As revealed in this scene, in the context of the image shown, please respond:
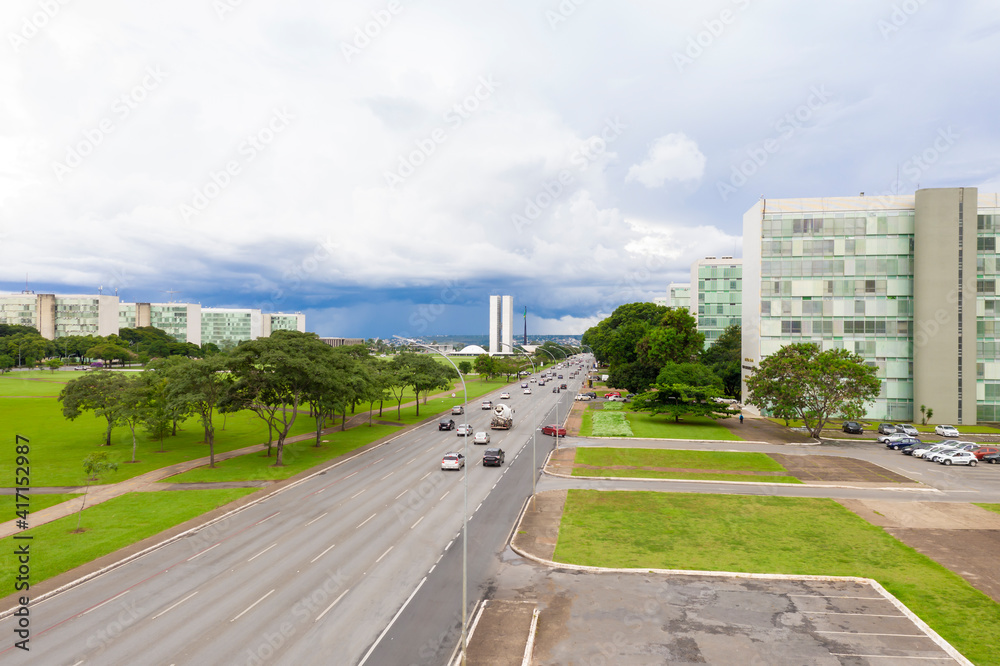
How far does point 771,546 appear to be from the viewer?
25.6 meters

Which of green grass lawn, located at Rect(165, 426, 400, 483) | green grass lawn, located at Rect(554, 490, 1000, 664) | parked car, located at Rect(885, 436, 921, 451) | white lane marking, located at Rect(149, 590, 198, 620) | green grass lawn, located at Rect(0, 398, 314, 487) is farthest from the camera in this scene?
parked car, located at Rect(885, 436, 921, 451)

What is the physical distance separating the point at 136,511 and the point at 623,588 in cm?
2903

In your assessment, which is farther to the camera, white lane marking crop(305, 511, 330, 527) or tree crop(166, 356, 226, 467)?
tree crop(166, 356, 226, 467)

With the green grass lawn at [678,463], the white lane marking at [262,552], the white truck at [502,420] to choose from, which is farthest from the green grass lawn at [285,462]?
the green grass lawn at [678,463]

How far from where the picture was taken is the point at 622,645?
1670cm

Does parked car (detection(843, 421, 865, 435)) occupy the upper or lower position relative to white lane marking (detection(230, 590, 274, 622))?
lower

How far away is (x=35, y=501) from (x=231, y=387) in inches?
533

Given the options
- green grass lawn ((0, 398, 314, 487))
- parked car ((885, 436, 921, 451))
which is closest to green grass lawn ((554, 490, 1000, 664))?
parked car ((885, 436, 921, 451))

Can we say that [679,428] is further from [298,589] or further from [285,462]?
[298,589]

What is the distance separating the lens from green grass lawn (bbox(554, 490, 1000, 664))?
1933cm

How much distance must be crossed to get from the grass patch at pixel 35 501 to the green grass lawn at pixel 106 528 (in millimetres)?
3089

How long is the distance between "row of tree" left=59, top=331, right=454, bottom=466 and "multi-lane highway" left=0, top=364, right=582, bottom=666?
10.9m

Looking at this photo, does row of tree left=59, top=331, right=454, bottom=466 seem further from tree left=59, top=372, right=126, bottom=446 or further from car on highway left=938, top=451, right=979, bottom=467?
car on highway left=938, top=451, right=979, bottom=467

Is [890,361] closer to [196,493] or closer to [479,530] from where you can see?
[479,530]
